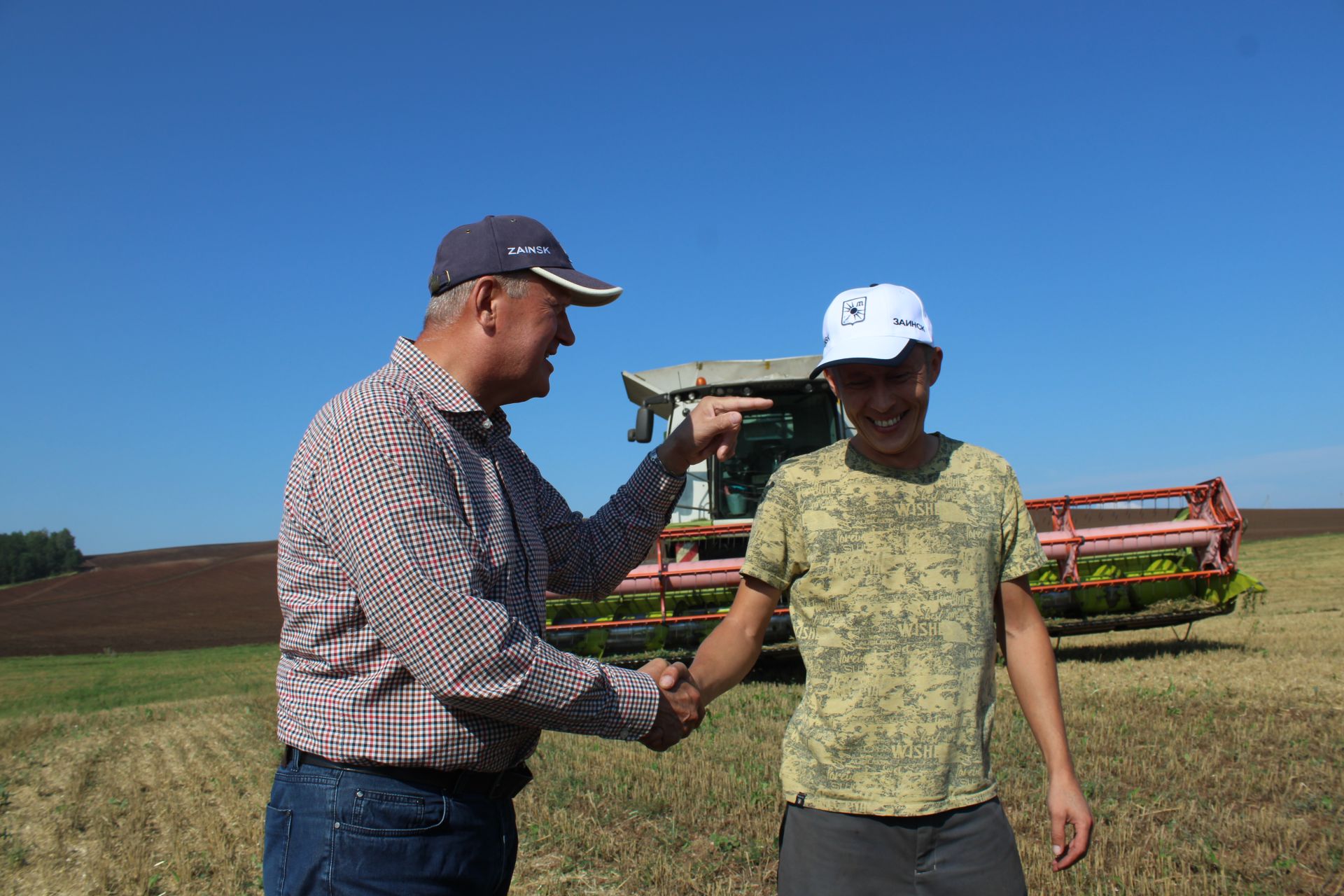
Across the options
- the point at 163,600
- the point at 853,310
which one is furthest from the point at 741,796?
the point at 163,600

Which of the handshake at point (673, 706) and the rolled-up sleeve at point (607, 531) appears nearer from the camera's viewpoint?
the handshake at point (673, 706)

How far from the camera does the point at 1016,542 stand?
2.32 m

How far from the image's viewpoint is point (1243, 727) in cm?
614

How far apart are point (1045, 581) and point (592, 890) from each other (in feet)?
21.4

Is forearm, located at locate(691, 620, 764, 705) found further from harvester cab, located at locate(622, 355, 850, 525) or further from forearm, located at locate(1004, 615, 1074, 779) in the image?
harvester cab, located at locate(622, 355, 850, 525)

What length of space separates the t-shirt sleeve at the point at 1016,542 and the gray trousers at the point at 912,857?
0.51 meters

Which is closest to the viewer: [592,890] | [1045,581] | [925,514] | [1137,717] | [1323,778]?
[925,514]

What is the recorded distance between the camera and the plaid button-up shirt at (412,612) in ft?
5.94

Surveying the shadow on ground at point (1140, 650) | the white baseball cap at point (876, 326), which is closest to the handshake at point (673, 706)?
the white baseball cap at point (876, 326)

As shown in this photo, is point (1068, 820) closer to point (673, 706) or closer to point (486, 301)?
point (673, 706)

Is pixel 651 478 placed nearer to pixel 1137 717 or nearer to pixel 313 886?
pixel 313 886

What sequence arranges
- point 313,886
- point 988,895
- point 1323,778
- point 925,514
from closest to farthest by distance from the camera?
point 313,886 < point 988,895 < point 925,514 < point 1323,778

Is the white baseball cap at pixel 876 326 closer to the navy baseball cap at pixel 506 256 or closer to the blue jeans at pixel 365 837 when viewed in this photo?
the navy baseball cap at pixel 506 256

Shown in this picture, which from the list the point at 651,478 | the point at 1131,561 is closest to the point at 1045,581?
the point at 1131,561
